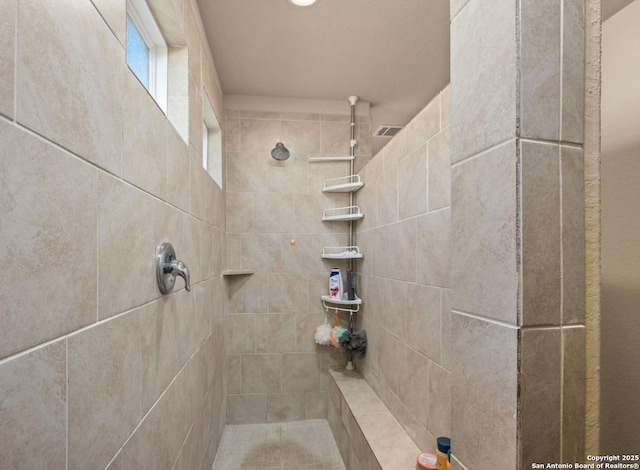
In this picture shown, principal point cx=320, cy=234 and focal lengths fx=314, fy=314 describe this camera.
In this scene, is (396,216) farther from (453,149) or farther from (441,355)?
(453,149)

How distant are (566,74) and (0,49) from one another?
2.69ft

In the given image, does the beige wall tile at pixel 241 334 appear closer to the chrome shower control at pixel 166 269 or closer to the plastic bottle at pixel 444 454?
the chrome shower control at pixel 166 269

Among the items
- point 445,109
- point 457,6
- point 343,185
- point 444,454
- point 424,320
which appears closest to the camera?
point 457,6

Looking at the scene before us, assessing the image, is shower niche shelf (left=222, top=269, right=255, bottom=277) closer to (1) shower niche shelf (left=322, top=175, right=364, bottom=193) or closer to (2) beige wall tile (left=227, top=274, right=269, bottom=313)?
(2) beige wall tile (left=227, top=274, right=269, bottom=313)

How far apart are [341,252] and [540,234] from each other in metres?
2.07

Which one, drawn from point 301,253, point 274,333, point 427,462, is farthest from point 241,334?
point 427,462

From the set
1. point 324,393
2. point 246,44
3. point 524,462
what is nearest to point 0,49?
point 524,462

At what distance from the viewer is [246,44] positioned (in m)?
1.88

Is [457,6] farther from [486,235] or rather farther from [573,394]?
[573,394]

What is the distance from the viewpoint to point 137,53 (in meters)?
1.16

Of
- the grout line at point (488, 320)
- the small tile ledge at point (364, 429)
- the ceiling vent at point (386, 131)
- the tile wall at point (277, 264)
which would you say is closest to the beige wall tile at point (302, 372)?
the tile wall at point (277, 264)

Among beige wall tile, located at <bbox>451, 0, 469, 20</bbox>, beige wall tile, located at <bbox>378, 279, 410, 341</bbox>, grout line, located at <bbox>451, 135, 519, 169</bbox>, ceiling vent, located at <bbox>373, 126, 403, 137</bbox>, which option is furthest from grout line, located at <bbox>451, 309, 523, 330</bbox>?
ceiling vent, located at <bbox>373, 126, 403, 137</bbox>

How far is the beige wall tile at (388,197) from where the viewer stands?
67.5 inches

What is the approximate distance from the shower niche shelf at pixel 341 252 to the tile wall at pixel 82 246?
4.56 ft
